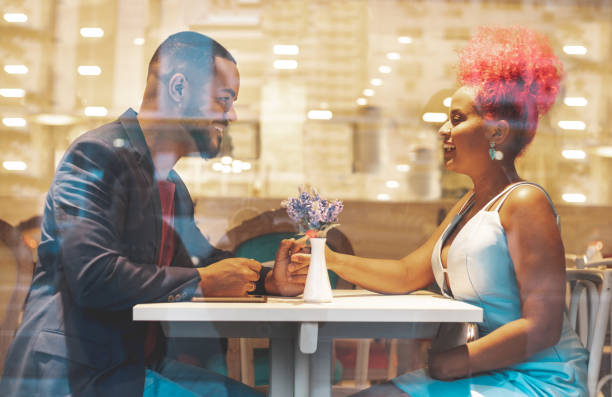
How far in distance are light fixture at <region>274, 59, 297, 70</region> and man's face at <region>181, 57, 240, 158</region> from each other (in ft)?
5.80

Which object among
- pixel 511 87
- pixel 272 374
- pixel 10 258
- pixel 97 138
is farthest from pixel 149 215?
pixel 511 87

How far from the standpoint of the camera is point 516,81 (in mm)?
1898

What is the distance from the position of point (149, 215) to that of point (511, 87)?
1174mm

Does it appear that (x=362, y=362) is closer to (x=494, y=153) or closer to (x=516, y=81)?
(x=494, y=153)

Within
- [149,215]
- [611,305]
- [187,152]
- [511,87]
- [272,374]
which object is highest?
[511,87]

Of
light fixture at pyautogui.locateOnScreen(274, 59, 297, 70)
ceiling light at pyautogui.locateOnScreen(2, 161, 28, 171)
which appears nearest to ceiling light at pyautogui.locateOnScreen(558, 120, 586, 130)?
light fixture at pyautogui.locateOnScreen(274, 59, 297, 70)

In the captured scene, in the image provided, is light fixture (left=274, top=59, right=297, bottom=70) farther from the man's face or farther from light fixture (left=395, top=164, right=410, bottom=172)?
the man's face

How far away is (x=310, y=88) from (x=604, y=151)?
2.15 metres

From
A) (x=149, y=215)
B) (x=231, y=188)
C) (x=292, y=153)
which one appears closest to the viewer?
(x=149, y=215)

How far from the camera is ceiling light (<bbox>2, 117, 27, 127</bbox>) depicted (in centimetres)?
233

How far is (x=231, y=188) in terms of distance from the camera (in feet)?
10.9

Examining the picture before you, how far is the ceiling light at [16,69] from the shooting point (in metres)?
2.46

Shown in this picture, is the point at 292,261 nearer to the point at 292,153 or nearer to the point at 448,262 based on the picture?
the point at 448,262

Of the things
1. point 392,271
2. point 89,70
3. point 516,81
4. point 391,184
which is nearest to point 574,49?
point 516,81
